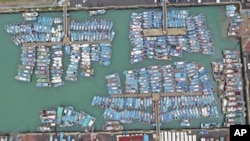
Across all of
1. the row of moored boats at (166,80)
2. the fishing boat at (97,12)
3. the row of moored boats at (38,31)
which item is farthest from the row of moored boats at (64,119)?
the fishing boat at (97,12)

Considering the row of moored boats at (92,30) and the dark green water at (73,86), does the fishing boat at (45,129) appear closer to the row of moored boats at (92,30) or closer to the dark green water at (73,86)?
the dark green water at (73,86)

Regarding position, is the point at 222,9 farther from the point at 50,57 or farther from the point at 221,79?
the point at 50,57

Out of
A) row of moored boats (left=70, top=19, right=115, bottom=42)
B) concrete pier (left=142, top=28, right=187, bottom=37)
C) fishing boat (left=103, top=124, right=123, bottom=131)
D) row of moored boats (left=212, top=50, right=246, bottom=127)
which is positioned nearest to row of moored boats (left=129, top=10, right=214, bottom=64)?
concrete pier (left=142, top=28, right=187, bottom=37)

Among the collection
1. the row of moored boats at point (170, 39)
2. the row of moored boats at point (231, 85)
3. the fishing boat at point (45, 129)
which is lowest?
the fishing boat at point (45, 129)

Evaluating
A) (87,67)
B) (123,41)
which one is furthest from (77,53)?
(123,41)

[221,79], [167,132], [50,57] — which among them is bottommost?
[167,132]

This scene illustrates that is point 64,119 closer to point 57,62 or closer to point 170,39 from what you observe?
point 57,62

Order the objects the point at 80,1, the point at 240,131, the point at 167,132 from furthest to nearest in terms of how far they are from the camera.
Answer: the point at 80,1 < the point at 167,132 < the point at 240,131

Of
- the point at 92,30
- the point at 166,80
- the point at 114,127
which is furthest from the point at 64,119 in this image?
the point at 166,80
